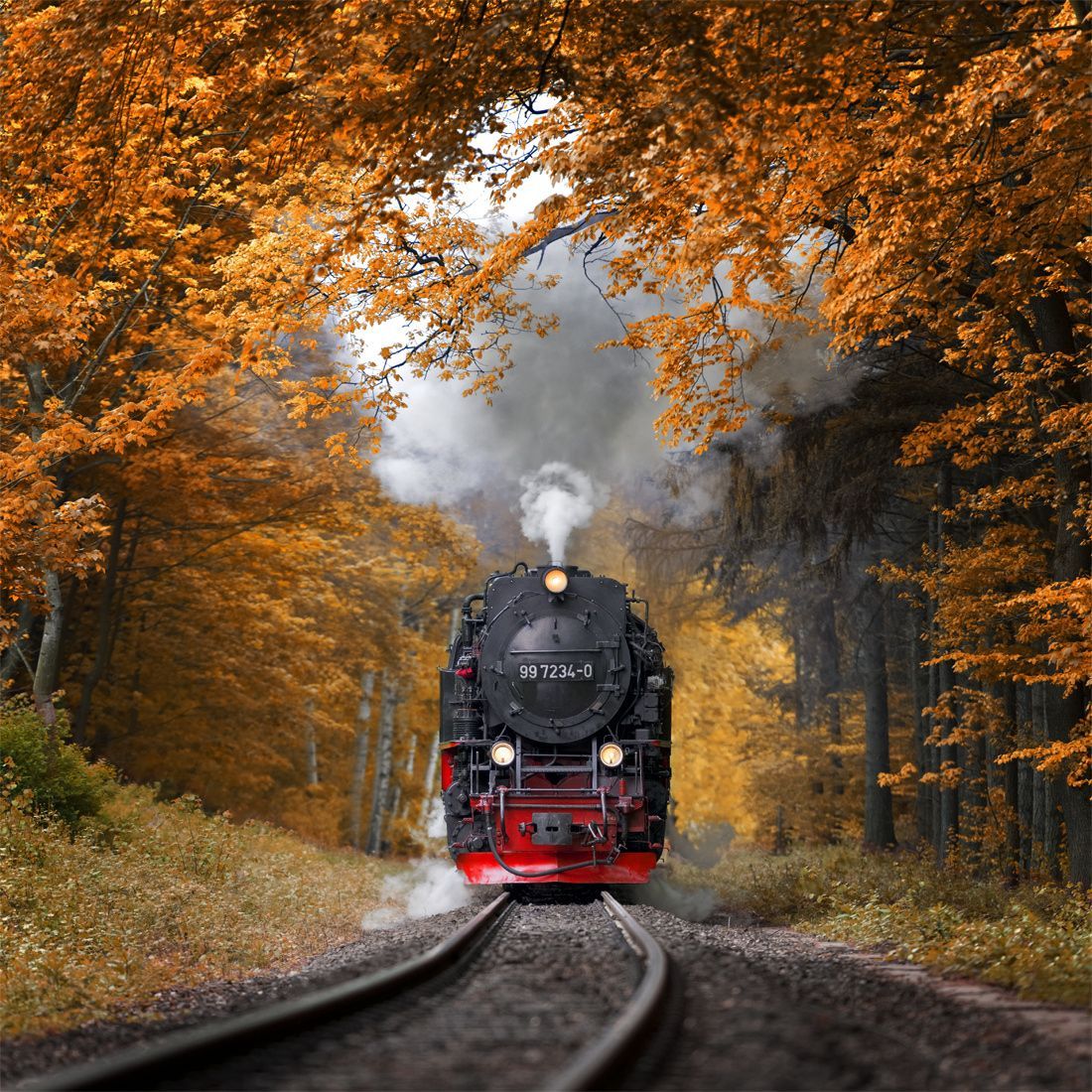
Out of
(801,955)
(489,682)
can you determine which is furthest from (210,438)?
(801,955)

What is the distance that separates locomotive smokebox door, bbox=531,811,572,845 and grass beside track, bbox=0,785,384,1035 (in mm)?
1977

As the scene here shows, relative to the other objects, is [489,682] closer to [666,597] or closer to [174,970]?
[174,970]

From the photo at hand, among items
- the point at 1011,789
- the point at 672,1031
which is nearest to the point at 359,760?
the point at 1011,789

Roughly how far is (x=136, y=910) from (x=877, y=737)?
48.3 feet

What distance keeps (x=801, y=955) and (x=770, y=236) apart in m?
5.22

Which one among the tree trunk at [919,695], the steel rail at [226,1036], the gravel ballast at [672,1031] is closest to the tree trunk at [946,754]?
the tree trunk at [919,695]

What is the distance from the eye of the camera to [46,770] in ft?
47.7

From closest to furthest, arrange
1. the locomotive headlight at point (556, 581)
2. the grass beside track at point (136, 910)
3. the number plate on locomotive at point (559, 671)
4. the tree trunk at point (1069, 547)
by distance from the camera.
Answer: the grass beside track at point (136, 910) < the tree trunk at point (1069, 547) < the number plate on locomotive at point (559, 671) < the locomotive headlight at point (556, 581)

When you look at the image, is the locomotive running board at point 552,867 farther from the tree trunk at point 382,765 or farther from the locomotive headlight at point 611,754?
the tree trunk at point 382,765

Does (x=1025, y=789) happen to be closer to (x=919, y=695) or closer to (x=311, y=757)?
(x=919, y=695)

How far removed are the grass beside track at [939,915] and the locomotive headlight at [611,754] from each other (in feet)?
7.74

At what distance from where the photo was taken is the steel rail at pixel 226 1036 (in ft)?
13.9

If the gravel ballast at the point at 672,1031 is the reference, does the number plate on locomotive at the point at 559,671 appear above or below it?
above

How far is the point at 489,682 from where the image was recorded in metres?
14.3
